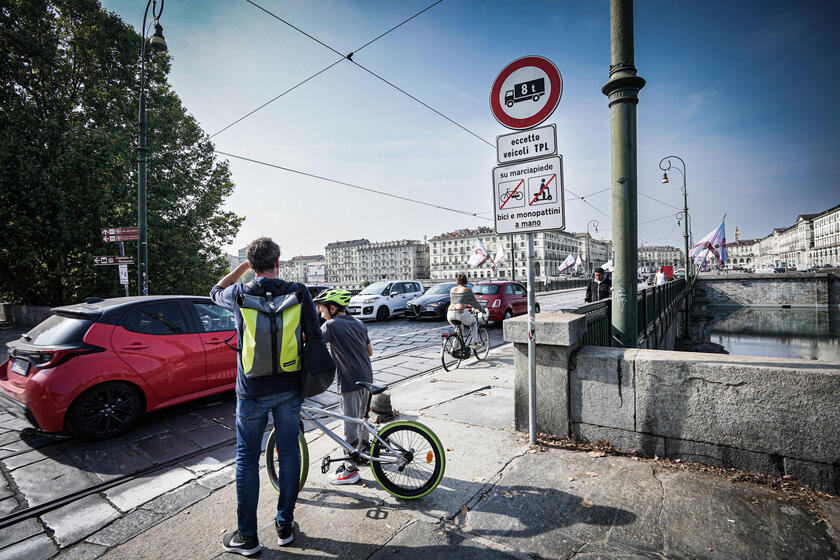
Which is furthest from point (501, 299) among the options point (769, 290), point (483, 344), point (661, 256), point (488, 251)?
point (661, 256)

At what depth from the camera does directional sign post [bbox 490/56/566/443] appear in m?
3.32

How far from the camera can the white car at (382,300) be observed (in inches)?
609

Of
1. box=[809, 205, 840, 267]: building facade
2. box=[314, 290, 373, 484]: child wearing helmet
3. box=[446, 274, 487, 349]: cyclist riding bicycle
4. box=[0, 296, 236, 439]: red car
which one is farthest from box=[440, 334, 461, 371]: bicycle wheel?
box=[809, 205, 840, 267]: building facade

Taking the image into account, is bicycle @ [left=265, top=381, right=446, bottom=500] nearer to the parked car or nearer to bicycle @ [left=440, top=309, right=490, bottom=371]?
bicycle @ [left=440, top=309, right=490, bottom=371]

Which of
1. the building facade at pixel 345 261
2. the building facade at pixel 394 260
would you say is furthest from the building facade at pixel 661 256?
the building facade at pixel 345 261

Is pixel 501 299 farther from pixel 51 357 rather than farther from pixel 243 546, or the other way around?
pixel 243 546

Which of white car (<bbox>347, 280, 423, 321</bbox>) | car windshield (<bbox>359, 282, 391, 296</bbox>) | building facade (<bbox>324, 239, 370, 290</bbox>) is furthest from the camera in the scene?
building facade (<bbox>324, 239, 370, 290</bbox>)

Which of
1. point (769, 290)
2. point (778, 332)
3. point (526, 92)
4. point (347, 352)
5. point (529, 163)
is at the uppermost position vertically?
point (526, 92)

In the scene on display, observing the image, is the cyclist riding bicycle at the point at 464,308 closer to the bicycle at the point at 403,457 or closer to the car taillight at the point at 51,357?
the bicycle at the point at 403,457

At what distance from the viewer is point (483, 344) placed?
801 cm

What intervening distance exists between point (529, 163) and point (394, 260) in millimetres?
132808

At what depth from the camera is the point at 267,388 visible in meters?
2.31

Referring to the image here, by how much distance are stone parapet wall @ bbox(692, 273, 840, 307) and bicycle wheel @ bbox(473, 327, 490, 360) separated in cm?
4688

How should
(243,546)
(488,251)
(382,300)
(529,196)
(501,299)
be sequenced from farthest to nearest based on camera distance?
(488,251)
(382,300)
(501,299)
(529,196)
(243,546)
